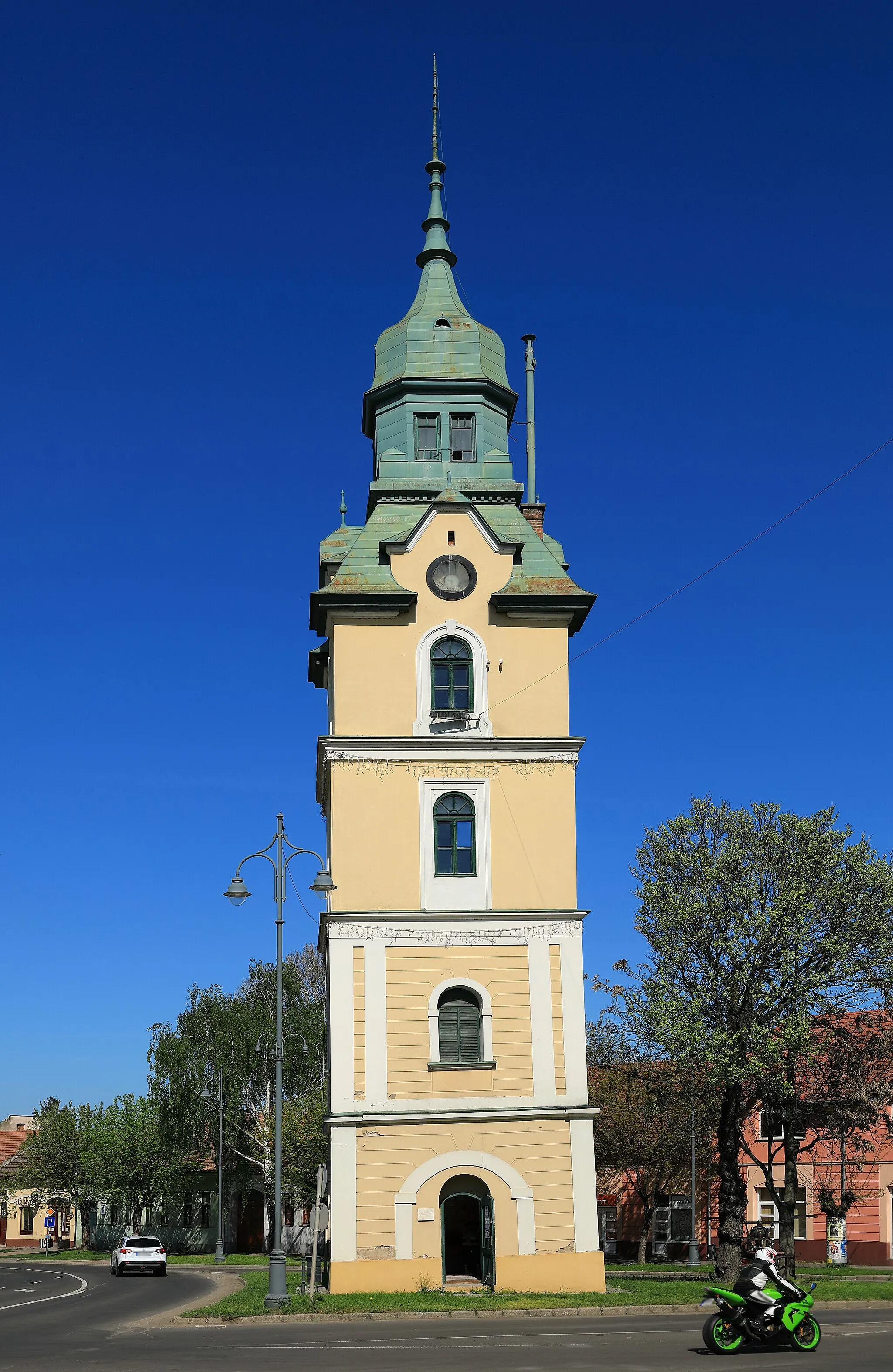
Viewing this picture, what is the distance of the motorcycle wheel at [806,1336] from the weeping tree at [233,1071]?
53.5 meters

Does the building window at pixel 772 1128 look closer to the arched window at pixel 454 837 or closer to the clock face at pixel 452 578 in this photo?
the arched window at pixel 454 837

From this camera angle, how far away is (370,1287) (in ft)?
104

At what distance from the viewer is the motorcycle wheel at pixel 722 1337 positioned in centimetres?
1912

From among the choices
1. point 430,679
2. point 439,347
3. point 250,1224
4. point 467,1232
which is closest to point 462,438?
point 439,347

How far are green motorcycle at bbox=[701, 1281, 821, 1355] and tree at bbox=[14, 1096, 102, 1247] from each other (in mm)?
68896

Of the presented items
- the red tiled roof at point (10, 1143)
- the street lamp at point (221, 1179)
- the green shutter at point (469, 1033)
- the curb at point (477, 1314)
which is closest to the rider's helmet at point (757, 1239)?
the curb at point (477, 1314)

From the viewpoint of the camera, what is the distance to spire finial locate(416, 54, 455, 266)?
43125 millimetres

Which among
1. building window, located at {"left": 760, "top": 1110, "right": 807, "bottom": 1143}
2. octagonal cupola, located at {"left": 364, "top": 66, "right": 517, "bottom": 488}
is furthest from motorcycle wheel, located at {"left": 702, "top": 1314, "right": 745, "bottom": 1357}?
octagonal cupola, located at {"left": 364, "top": 66, "right": 517, "bottom": 488}

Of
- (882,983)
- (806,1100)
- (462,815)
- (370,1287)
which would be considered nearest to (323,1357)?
(370,1287)

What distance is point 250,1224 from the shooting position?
79.7m

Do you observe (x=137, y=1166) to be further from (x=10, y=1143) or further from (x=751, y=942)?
(x=751, y=942)

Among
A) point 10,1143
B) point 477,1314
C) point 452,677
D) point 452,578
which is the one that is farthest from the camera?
point 10,1143

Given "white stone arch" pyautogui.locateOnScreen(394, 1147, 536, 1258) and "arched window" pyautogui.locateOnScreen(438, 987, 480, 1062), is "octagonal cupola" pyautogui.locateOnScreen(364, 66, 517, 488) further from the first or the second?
"white stone arch" pyautogui.locateOnScreen(394, 1147, 536, 1258)

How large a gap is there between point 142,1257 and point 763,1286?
1522 inches
